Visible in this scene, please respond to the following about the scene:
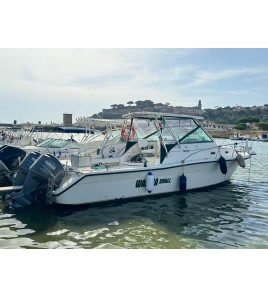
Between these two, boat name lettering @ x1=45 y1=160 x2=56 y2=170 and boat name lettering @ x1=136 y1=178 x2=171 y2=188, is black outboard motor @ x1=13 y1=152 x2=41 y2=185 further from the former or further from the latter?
boat name lettering @ x1=136 y1=178 x2=171 y2=188

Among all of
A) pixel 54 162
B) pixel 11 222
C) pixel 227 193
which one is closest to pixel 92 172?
pixel 54 162

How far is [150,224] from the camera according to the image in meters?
8.32

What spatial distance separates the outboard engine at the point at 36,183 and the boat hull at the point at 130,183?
0.46m

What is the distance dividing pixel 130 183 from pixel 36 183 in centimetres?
285

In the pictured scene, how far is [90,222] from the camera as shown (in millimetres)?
8328

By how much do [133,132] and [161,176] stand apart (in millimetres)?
3079

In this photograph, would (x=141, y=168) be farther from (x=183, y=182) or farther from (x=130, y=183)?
(x=183, y=182)

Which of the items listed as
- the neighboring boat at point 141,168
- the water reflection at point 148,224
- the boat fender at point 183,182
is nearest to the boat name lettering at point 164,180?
the neighboring boat at point 141,168

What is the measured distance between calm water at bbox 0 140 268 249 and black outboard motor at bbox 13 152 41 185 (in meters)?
1.32

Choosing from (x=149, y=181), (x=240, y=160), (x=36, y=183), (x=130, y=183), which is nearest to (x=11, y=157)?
(x=36, y=183)

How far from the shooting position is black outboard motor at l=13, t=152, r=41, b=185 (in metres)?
9.79

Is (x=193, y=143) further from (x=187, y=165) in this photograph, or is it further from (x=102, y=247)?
(x=102, y=247)

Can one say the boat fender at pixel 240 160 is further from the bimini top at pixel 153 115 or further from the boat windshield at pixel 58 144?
the boat windshield at pixel 58 144

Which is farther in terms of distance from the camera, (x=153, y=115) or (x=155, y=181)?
(x=153, y=115)
